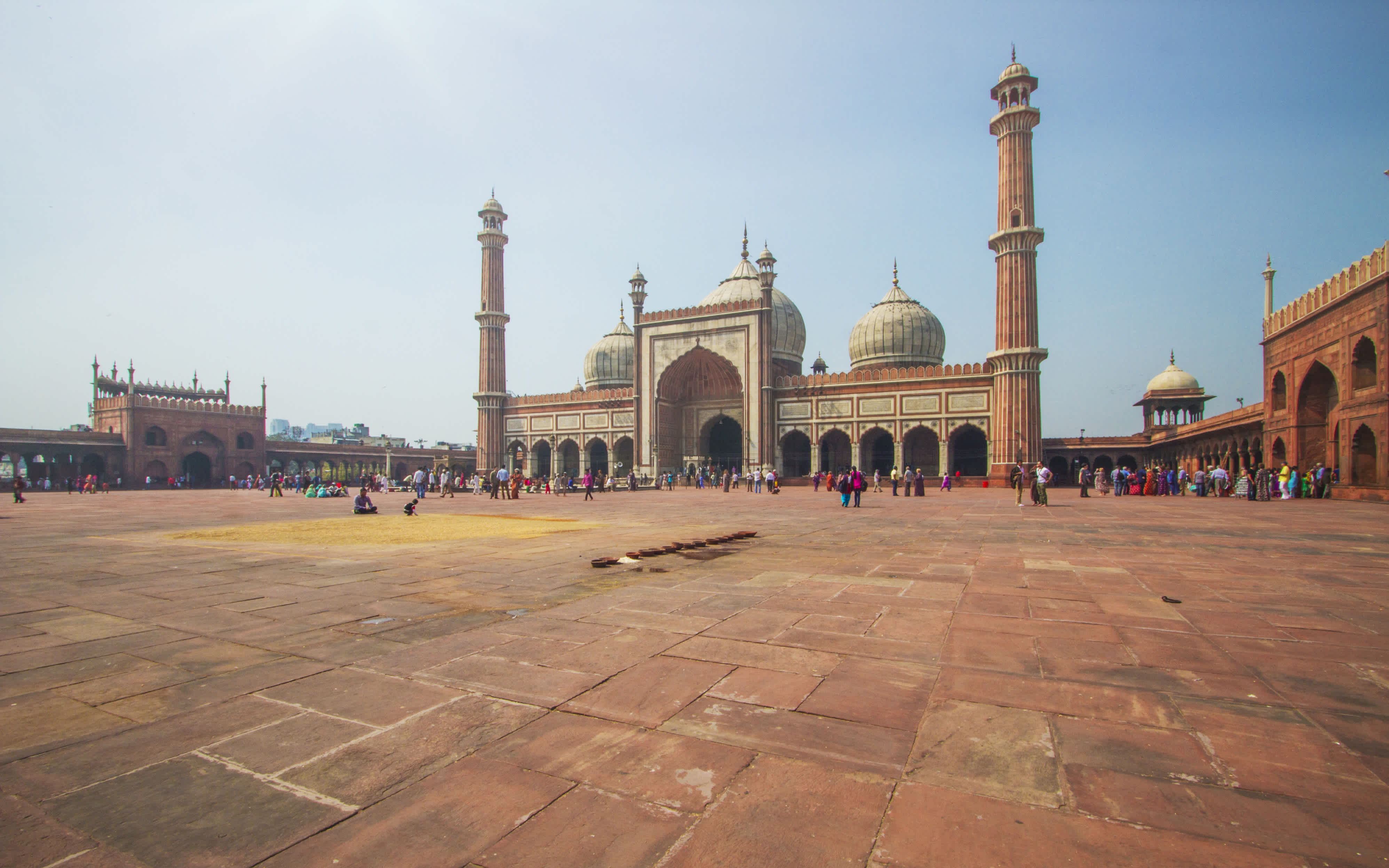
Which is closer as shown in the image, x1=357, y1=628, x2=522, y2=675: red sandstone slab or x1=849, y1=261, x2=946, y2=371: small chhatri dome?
x1=357, y1=628, x2=522, y2=675: red sandstone slab

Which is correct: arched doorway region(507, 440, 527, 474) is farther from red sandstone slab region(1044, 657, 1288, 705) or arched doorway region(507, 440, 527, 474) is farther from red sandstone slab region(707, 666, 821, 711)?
red sandstone slab region(1044, 657, 1288, 705)

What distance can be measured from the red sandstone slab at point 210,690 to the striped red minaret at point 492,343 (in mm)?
39542

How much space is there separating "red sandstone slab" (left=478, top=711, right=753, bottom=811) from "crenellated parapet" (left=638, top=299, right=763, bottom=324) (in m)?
33.5

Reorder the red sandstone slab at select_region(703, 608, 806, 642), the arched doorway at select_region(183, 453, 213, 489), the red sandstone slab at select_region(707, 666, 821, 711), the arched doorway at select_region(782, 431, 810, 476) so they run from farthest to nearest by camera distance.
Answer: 1. the arched doorway at select_region(183, 453, 213, 489)
2. the arched doorway at select_region(782, 431, 810, 476)
3. the red sandstone slab at select_region(703, 608, 806, 642)
4. the red sandstone slab at select_region(707, 666, 821, 711)

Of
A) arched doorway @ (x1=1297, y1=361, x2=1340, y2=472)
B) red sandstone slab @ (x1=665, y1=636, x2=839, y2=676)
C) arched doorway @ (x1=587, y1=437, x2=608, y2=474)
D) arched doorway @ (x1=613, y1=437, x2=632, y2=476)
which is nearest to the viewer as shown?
red sandstone slab @ (x1=665, y1=636, x2=839, y2=676)

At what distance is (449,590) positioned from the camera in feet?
16.7

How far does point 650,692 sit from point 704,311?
113ft

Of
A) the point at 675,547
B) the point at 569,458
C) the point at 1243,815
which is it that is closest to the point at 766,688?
the point at 1243,815

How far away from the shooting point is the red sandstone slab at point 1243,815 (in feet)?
5.52

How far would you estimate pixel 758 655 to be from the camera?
10.9 feet

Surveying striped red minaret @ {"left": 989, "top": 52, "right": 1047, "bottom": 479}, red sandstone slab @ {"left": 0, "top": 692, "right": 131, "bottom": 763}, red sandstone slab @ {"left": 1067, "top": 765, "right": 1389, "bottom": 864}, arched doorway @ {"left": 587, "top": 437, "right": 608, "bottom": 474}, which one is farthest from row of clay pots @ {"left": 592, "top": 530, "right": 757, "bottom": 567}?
arched doorway @ {"left": 587, "top": 437, "right": 608, "bottom": 474}

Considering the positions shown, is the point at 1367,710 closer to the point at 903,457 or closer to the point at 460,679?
the point at 460,679

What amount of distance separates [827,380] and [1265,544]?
88.4ft

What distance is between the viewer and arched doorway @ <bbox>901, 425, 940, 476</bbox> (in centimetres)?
3366
